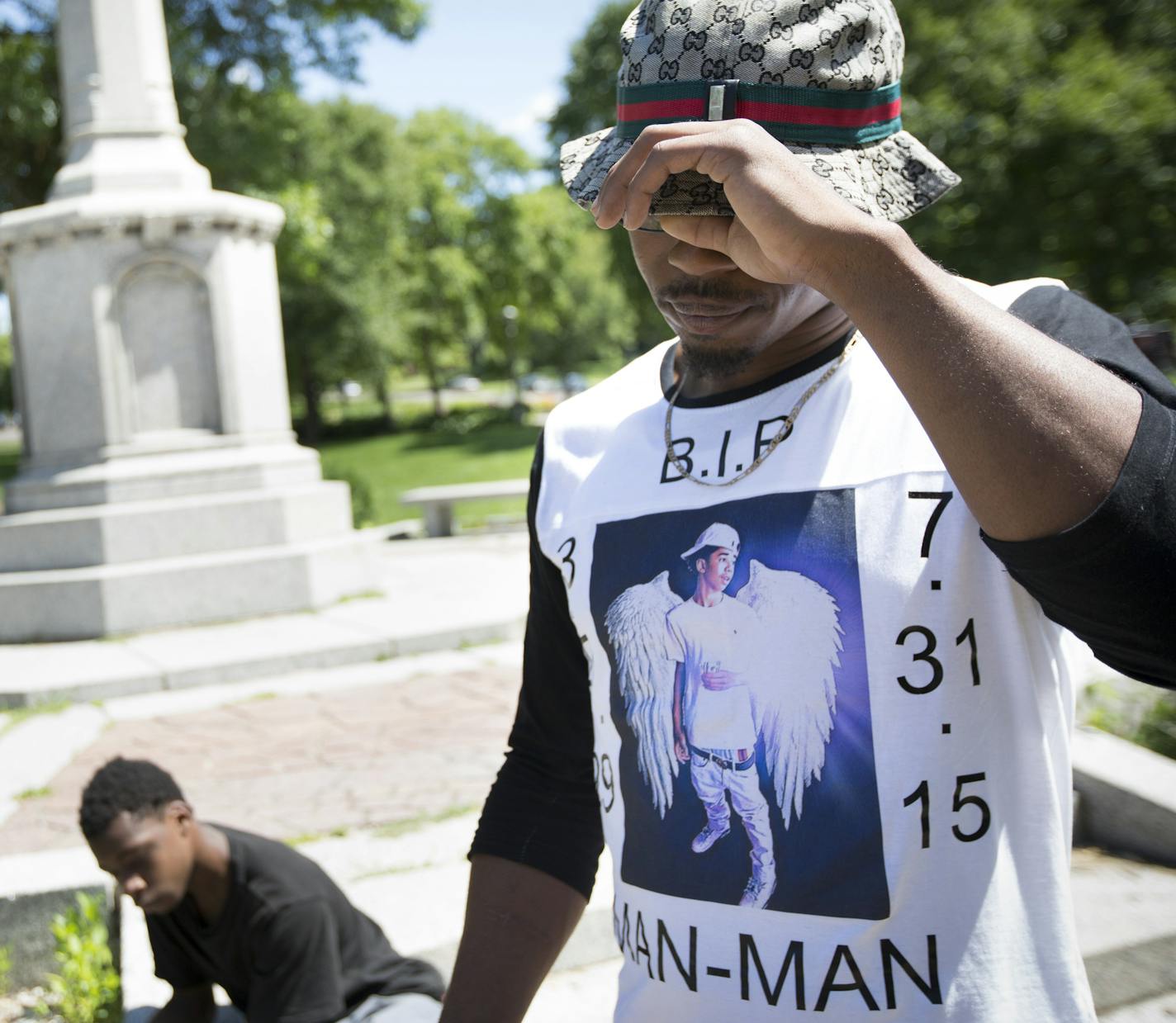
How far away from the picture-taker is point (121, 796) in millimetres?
3055

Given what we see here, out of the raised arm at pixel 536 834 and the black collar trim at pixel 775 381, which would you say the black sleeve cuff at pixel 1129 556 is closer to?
the black collar trim at pixel 775 381

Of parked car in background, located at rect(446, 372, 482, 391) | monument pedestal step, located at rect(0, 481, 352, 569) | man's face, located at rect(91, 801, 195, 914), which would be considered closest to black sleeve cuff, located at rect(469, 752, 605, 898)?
man's face, located at rect(91, 801, 195, 914)

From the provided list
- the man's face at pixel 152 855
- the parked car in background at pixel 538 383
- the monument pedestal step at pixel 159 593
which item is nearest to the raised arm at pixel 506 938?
the man's face at pixel 152 855

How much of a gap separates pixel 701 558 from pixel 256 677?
650cm

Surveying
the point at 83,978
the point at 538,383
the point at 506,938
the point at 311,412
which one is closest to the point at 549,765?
the point at 506,938

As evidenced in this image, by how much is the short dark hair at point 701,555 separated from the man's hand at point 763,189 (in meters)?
0.31

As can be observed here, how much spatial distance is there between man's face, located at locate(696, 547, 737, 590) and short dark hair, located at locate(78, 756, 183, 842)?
2.26 meters

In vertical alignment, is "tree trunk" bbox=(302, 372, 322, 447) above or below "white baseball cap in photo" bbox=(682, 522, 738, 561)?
below

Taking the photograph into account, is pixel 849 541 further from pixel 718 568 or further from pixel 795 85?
pixel 795 85

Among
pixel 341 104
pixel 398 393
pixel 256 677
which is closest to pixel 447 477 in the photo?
pixel 341 104

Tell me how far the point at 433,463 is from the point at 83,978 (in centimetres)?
2893

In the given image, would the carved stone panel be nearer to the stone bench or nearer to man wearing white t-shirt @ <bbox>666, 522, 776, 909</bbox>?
the stone bench

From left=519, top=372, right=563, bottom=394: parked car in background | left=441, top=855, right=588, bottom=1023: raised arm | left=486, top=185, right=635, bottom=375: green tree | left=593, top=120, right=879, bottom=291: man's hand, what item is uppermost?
left=486, top=185, right=635, bottom=375: green tree

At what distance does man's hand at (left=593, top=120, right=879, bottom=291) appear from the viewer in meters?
0.98
